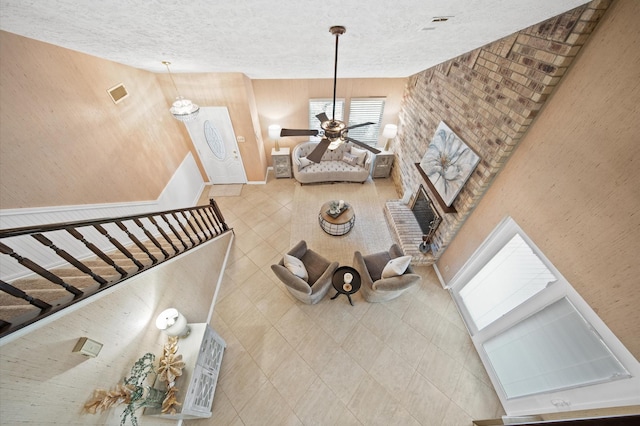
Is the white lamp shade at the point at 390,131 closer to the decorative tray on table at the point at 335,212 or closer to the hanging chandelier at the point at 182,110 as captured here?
the decorative tray on table at the point at 335,212

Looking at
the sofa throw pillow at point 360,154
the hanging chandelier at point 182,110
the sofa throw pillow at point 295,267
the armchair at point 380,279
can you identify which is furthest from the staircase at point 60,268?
the sofa throw pillow at point 360,154

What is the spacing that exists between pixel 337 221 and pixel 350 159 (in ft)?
7.66

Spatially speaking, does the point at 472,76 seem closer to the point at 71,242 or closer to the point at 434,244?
the point at 434,244

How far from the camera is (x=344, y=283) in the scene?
3.45m

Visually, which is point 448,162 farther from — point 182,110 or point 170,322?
point 182,110

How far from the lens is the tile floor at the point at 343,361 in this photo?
2.71 m

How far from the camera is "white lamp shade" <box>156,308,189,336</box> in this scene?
7.84 feet

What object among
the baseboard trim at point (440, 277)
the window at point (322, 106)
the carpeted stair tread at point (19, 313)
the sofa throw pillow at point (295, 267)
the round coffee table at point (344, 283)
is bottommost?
the baseboard trim at point (440, 277)

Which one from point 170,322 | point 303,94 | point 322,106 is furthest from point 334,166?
point 170,322

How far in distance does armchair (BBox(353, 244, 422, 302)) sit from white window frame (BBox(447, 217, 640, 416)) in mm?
1006

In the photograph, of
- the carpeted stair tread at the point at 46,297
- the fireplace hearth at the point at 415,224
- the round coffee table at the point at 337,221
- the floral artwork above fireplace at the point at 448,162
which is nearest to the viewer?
the carpeted stair tread at the point at 46,297

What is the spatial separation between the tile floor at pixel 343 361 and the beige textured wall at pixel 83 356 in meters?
0.95

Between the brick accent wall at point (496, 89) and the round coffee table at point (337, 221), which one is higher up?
the brick accent wall at point (496, 89)

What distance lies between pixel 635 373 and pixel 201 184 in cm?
741
